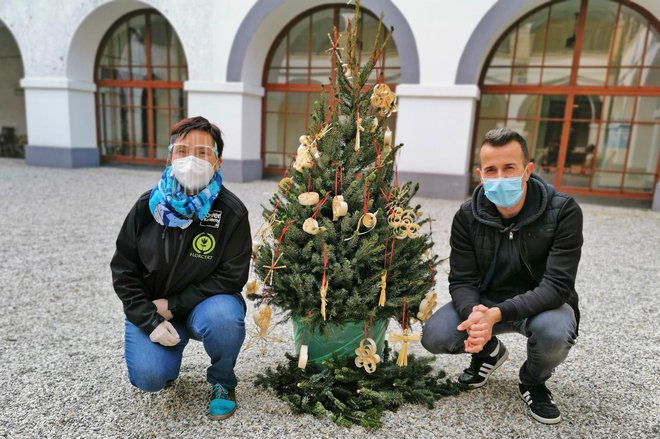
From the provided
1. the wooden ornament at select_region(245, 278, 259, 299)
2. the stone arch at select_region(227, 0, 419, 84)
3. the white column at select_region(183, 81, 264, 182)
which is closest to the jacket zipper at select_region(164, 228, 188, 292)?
the wooden ornament at select_region(245, 278, 259, 299)

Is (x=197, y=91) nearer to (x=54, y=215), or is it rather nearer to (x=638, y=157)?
(x=54, y=215)

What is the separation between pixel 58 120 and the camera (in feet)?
35.9

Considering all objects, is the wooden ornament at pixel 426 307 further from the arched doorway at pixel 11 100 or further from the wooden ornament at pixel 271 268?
the arched doorway at pixel 11 100

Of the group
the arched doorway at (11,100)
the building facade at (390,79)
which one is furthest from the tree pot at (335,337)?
the arched doorway at (11,100)

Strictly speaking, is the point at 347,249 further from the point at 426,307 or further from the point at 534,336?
the point at 534,336

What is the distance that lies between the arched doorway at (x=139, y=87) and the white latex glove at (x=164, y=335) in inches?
406

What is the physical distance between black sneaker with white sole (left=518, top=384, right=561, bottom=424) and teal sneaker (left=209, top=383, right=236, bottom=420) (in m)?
1.42

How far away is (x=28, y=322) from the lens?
3.02 meters

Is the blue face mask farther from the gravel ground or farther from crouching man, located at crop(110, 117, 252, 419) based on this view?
crouching man, located at crop(110, 117, 252, 419)

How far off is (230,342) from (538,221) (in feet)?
5.05

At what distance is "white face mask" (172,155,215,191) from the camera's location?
6.56 feet

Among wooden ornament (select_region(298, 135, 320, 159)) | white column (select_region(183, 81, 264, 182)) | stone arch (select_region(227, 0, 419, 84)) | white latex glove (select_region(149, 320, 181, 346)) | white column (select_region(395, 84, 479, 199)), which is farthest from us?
white column (select_region(183, 81, 264, 182))

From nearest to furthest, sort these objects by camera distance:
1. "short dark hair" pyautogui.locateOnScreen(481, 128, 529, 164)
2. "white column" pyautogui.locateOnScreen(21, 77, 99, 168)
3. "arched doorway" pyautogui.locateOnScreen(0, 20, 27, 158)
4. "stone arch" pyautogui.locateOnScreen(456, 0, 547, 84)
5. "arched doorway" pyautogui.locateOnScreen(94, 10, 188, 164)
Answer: "short dark hair" pyautogui.locateOnScreen(481, 128, 529, 164)
"stone arch" pyautogui.locateOnScreen(456, 0, 547, 84)
"white column" pyautogui.locateOnScreen(21, 77, 99, 168)
"arched doorway" pyautogui.locateOnScreen(94, 10, 188, 164)
"arched doorway" pyautogui.locateOnScreen(0, 20, 27, 158)

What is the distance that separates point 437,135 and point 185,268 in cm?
732
